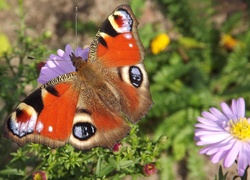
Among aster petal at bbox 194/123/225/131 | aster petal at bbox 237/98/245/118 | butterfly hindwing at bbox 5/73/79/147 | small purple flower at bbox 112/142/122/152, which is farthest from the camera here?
aster petal at bbox 237/98/245/118

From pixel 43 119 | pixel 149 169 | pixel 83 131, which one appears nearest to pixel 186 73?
pixel 149 169

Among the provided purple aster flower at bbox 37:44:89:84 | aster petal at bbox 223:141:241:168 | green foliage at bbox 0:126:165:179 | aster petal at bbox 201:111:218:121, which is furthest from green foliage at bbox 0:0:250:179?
aster petal at bbox 223:141:241:168

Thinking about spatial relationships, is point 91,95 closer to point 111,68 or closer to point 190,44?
point 111,68

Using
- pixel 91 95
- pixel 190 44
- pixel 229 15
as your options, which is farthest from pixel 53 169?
pixel 229 15

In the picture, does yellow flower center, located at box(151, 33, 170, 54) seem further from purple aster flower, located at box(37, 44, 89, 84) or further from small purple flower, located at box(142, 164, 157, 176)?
small purple flower, located at box(142, 164, 157, 176)

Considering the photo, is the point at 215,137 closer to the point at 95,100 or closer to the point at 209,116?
the point at 209,116

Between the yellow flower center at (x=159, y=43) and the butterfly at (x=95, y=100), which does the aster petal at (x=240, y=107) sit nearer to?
the butterfly at (x=95, y=100)
